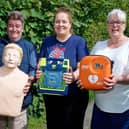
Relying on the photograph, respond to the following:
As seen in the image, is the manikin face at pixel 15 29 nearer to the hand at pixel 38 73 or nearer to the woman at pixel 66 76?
the woman at pixel 66 76

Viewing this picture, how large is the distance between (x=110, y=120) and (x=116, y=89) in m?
0.34

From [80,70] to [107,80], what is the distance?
0.32m

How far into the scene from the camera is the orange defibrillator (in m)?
5.11

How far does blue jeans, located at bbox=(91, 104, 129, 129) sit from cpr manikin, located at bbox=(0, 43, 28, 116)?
807mm

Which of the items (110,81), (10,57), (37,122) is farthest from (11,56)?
(37,122)

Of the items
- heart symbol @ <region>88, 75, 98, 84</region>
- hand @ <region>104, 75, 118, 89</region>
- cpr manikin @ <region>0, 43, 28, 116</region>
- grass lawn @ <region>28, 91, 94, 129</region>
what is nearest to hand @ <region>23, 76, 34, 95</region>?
cpr manikin @ <region>0, 43, 28, 116</region>

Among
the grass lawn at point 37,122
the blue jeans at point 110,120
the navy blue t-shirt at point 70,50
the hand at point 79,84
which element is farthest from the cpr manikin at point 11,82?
the grass lawn at point 37,122

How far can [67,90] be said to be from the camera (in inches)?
214

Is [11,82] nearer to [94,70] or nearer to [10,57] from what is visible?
[10,57]

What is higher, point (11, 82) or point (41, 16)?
point (41, 16)

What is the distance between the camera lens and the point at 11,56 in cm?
532

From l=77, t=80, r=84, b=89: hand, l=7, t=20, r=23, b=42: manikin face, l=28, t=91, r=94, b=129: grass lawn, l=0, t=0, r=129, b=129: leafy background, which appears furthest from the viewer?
l=28, t=91, r=94, b=129: grass lawn

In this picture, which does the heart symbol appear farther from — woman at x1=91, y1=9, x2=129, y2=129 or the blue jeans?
the blue jeans

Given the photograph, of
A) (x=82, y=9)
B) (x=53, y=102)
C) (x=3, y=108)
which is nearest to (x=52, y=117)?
(x=53, y=102)
